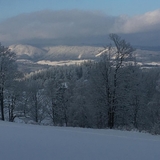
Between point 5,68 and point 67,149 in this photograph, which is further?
point 5,68

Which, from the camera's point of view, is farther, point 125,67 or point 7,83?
point 7,83

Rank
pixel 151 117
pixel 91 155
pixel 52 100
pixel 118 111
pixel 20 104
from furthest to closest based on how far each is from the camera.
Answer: pixel 52 100 < pixel 151 117 < pixel 20 104 < pixel 118 111 < pixel 91 155

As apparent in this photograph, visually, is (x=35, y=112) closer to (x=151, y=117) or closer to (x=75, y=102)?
(x=75, y=102)

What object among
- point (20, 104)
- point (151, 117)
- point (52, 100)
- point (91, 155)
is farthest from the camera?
point (52, 100)

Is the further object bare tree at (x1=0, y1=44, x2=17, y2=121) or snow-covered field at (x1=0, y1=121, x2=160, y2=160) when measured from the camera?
bare tree at (x1=0, y1=44, x2=17, y2=121)

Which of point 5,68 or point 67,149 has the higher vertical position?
point 5,68

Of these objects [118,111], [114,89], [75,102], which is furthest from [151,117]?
[114,89]

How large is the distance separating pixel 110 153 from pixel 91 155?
0.62 metres

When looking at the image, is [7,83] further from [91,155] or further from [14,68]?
[91,155]

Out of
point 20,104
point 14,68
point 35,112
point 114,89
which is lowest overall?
point 35,112

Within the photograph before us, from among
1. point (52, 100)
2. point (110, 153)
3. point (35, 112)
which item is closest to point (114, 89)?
point (110, 153)

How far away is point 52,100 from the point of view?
41.0 meters

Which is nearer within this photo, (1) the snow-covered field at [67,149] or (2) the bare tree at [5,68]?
(1) the snow-covered field at [67,149]

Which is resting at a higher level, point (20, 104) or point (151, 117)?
point (20, 104)
